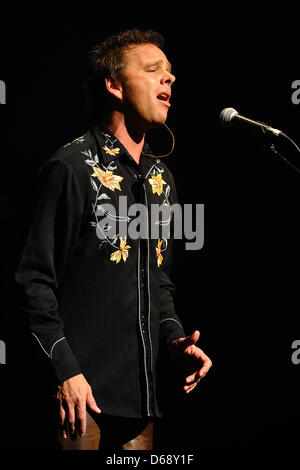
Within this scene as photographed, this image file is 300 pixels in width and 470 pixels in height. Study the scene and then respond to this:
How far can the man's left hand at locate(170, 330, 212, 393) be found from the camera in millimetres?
1728

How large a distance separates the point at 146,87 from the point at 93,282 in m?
0.71

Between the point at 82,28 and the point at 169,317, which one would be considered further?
the point at 82,28

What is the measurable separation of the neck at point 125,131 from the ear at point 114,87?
63 millimetres

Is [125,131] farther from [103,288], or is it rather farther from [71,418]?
[71,418]

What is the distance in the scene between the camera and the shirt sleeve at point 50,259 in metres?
1.54

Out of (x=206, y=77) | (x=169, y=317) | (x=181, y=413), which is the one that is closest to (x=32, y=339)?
(x=169, y=317)

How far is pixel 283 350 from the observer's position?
2.59 metres

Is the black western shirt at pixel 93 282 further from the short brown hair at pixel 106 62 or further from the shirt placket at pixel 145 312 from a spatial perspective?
the short brown hair at pixel 106 62

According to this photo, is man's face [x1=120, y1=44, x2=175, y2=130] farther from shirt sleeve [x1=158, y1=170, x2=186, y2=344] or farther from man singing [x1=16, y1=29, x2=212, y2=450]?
shirt sleeve [x1=158, y1=170, x2=186, y2=344]

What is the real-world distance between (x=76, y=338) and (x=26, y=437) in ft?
2.32

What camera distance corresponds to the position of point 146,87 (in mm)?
1889

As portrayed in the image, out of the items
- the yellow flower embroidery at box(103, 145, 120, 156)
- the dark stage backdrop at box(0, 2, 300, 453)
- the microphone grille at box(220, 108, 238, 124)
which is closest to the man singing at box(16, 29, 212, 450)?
the yellow flower embroidery at box(103, 145, 120, 156)

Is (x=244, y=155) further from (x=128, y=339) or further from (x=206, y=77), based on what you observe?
(x=128, y=339)

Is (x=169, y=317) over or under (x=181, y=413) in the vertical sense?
over
